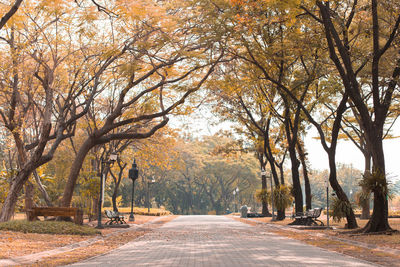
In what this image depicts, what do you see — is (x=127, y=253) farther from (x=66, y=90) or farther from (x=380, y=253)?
(x=66, y=90)

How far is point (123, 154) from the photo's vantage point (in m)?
34.6

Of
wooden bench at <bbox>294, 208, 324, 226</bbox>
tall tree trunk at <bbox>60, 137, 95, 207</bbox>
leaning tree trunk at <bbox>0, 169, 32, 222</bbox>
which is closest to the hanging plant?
wooden bench at <bbox>294, 208, 324, 226</bbox>

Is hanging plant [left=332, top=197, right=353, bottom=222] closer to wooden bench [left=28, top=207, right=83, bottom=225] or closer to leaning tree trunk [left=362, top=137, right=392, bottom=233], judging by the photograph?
leaning tree trunk [left=362, top=137, right=392, bottom=233]

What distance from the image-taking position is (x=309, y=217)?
A: 905 inches

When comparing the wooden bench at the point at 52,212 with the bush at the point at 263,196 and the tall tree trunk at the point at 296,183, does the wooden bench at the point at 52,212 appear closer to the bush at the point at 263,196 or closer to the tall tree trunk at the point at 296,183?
the tall tree trunk at the point at 296,183

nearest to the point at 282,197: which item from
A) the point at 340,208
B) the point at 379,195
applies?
the point at 340,208

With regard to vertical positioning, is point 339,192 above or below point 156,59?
below

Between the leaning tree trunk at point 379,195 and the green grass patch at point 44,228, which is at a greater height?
the leaning tree trunk at point 379,195

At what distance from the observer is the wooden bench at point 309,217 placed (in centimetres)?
2266

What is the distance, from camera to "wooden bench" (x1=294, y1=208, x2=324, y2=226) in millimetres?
22656

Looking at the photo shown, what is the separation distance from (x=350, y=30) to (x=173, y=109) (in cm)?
911

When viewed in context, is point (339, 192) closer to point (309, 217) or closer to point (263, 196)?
point (309, 217)

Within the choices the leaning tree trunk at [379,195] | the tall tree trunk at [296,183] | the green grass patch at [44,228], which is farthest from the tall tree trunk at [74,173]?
the leaning tree trunk at [379,195]

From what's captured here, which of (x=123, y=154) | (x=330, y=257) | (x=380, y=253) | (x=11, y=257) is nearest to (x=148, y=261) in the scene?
(x=11, y=257)
